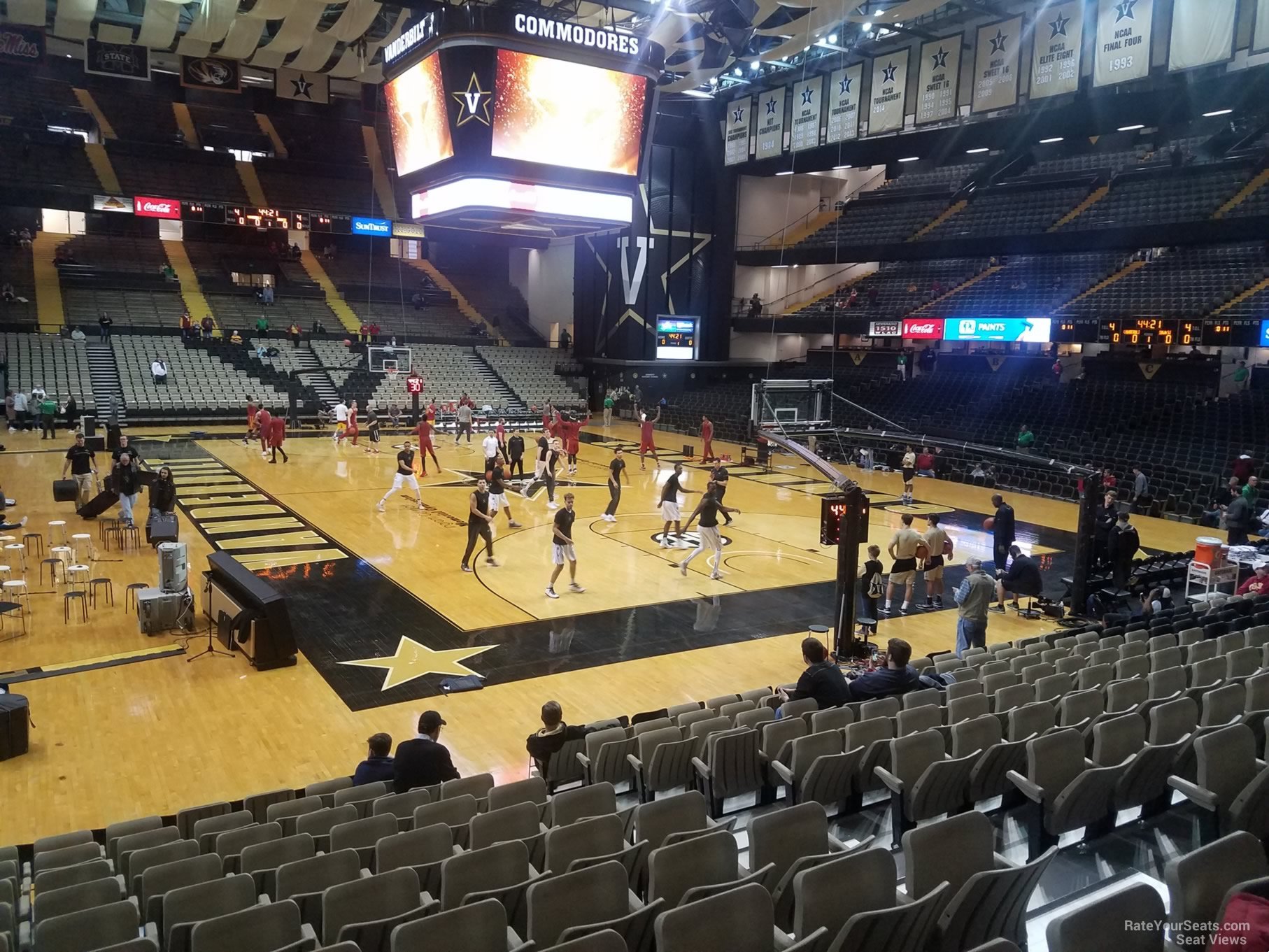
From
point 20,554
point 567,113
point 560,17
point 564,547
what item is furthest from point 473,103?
point 20,554

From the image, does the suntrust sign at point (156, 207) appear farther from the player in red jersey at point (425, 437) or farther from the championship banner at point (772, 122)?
the championship banner at point (772, 122)

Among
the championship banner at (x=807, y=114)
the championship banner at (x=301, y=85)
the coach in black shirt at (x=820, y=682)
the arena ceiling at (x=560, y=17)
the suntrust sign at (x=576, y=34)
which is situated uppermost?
the championship banner at (x=301, y=85)

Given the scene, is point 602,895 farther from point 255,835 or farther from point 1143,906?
point 255,835

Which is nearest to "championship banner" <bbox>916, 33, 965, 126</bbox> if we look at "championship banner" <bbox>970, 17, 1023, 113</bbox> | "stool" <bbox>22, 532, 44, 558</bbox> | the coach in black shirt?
"championship banner" <bbox>970, 17, 1023, 113</bbox>

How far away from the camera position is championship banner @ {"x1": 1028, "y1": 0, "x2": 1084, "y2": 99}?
18203 millimetres

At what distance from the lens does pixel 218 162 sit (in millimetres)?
41375

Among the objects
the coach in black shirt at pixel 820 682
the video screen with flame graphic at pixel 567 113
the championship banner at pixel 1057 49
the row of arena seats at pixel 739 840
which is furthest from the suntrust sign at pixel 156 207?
the coach in black shirt at pixel 820 682

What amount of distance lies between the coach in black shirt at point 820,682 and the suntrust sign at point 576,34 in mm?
10976

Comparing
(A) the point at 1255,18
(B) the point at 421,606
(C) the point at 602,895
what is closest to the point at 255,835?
(C) the point at 602,895

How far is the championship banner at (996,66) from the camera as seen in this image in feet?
63.2

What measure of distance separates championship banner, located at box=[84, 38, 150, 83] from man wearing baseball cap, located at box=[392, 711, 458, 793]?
36043 mm

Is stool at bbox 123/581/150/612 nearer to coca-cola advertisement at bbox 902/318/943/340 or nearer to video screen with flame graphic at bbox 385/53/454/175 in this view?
video screen with flame graphic at bbox 385/53/454/175

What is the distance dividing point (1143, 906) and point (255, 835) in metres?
4.59
